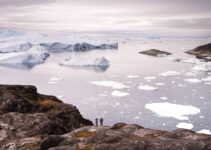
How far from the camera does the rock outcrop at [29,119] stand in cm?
862

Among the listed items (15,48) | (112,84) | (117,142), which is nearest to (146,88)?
(112,84)

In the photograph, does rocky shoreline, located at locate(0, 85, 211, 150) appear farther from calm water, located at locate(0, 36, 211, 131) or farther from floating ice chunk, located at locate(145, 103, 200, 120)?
floating ice chunk, located at locate(145, 103, 200, 120)

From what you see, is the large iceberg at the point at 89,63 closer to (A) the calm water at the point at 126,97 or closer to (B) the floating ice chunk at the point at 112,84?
(A) the calm water at the point at 126,97

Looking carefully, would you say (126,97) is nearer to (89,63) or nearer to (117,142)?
(117,142)

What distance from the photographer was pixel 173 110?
2927 cm

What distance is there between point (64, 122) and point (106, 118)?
14.8m

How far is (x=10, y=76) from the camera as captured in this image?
5450 centimetres

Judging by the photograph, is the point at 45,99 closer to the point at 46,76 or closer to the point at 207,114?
the point at 207,114

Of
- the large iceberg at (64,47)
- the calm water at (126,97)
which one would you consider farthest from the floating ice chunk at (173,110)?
the large iceberg at (64,47)

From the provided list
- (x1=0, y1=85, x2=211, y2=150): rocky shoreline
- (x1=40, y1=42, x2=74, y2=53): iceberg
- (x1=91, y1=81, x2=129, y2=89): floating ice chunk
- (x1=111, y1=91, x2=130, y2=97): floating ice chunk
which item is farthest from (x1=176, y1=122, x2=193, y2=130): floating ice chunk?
(x1=40, y1=42, x2=74, y2=53): iceberg

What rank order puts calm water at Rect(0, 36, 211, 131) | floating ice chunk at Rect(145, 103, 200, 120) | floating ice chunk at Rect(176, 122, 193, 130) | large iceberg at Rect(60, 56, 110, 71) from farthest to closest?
large iceberg at Rect(60, 56, 110, 71) < floating ice chunk at Rect(145, 103, 200, 120) < calm water at Rect(0, 36, 211, 131) < floating ice chunk at Rect(176, 122, 193, 130)

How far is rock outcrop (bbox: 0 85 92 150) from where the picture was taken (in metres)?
8.62

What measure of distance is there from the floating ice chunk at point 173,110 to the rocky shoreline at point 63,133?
47.8 feet

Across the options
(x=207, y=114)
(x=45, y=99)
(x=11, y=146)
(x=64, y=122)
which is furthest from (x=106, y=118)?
(x=11, y=146)
